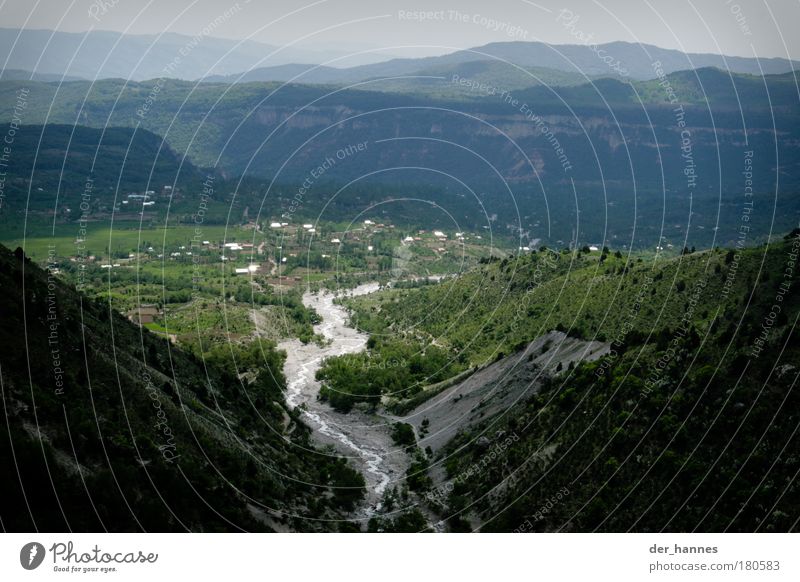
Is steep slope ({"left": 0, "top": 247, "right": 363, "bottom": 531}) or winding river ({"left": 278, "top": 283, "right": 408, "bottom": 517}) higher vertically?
steep slope ({"left": 0, "top": 247, "right": 363, "bottom": 531})

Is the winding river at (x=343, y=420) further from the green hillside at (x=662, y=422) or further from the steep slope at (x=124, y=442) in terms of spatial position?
the green hillside at (x=662, y=422)
